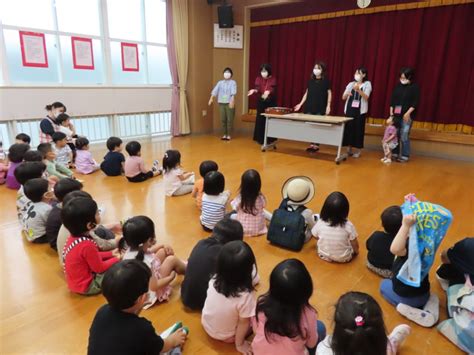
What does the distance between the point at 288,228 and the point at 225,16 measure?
5747 millimetres

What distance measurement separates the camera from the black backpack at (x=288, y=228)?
239cm

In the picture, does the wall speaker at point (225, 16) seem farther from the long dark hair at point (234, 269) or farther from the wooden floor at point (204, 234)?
the long dark hair at point (234, 269)

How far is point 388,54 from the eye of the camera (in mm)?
5547

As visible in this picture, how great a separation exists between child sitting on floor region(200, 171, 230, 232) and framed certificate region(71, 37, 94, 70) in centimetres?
405

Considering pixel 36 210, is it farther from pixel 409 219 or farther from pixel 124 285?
pixel 409 219

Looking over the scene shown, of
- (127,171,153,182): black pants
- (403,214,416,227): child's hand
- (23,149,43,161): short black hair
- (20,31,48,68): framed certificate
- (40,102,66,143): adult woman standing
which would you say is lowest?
(127,171,153,182): black pants

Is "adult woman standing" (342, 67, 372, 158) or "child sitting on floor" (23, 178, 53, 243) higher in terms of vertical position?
"adult woman standing" (342, 67, 372, 158)

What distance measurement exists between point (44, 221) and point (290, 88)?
5.47m

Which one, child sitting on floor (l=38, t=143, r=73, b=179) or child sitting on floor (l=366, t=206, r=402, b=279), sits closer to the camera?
child sitting on floor (l=366, t=206, r=402, b=279)

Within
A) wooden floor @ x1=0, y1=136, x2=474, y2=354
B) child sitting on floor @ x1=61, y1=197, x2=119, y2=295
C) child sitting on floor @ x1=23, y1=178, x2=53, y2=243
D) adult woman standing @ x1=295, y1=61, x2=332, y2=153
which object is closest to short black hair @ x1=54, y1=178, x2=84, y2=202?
child sitting on floor @ x1=23, y1=178, x2=53, y2=243

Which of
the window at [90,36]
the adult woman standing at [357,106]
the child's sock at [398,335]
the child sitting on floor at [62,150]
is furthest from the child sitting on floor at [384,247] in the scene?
the window at [90,36]

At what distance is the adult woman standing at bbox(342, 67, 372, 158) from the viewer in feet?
16.5

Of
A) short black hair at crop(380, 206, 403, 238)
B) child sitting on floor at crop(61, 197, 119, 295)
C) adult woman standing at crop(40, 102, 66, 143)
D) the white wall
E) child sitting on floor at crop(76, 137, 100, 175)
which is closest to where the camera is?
child sitting on floor at crop(61, 197, 119, 295)

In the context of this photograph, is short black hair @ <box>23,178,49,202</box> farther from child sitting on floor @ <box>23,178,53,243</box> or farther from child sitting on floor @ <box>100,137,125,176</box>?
child sitting on floor @ <box>100,137,125,176</box>
